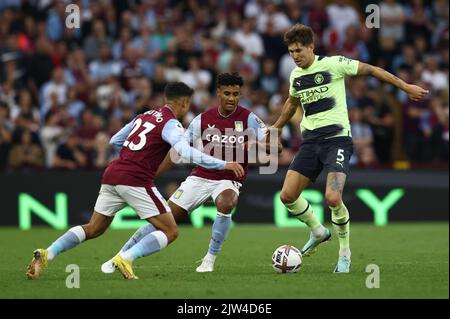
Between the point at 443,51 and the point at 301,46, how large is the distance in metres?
12.2

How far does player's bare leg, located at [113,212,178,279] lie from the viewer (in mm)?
10070

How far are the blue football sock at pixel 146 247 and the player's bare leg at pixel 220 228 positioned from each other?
1.09m

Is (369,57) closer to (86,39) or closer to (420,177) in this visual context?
(420,177)

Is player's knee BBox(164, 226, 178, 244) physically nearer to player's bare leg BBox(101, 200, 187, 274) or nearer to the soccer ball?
player's bare leg BBox(101, 200, 187, 274)

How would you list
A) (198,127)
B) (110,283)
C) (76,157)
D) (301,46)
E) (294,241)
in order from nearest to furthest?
(110,283) → (301,46) → (198,127) → (294,241) → (76,157)

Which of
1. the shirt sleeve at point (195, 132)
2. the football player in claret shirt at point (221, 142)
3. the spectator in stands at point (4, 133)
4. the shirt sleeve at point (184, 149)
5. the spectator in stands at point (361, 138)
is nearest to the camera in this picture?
the shirt sleeve at point (184, 149)

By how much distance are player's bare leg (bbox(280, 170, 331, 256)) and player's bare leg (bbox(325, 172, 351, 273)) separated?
55 cm

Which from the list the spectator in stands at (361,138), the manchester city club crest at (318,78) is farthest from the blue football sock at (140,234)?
the spectator in stands at (361,138)

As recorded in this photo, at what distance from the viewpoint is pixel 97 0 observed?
22438 millimetres

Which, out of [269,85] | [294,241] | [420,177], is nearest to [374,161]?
[420,177]

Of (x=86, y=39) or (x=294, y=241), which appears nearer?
(x=294, y=241)

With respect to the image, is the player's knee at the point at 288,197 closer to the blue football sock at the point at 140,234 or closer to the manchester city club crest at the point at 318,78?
the manchester city club crest at the point at 318,78

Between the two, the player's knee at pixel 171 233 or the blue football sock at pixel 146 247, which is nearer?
the blue football sock at pixel 146 247

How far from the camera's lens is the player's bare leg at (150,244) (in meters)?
10.1
